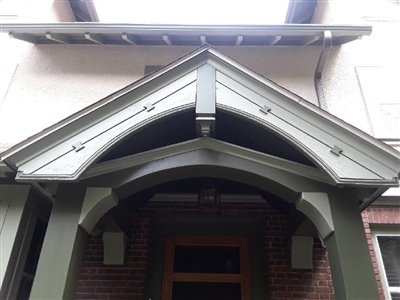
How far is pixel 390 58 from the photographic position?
5.54 meters

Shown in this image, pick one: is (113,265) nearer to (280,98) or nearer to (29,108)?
(29,108)

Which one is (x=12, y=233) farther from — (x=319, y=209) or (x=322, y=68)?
(x=322, y=68)

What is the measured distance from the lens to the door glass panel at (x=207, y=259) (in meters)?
4.59

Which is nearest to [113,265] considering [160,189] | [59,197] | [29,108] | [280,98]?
[160,189]

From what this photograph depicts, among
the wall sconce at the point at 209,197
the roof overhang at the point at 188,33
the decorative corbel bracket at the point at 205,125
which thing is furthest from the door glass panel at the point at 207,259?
the roof overhang at the point at 188,33

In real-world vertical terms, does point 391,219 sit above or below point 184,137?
below

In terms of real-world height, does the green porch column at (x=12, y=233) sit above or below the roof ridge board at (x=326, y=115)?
below

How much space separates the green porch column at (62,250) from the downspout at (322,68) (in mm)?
3643

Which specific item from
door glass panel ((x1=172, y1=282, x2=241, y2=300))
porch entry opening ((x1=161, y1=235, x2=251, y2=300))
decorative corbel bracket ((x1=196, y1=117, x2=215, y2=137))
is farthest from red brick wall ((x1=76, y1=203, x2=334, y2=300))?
decorative corbel bracket ((x1=196, y1=117, x2=215, y2=137))

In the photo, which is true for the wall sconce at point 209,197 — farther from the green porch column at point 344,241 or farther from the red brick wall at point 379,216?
the red brick wall at point 379,216

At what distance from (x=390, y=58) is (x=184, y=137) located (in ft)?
12.8

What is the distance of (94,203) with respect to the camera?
3.12 meters

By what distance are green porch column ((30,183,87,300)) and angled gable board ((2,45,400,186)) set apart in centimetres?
29

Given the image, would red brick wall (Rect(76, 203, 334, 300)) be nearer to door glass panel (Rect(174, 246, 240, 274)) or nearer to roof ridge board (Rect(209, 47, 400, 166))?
door glass panel (Rect(174, 246, 240, 274))
